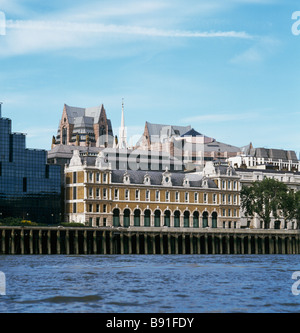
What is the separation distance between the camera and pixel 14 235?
143250 mm

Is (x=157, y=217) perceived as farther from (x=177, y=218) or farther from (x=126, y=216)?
(x=126, y=216)

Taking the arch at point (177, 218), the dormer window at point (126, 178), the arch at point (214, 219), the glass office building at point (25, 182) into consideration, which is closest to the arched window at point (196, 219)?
the arch at point (214, 219)

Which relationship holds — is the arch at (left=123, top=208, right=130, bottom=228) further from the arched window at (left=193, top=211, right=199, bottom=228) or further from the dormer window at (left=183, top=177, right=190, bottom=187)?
the arched window at (left=193, top=211, right=199, bottom=228)

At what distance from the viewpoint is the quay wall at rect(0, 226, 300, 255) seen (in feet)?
476

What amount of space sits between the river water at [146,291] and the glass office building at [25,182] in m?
85.4

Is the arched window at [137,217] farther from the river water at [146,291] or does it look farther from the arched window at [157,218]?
the river water at [146,291]

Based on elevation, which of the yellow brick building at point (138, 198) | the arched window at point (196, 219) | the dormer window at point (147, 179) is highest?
the dormer window at point (147, 179)

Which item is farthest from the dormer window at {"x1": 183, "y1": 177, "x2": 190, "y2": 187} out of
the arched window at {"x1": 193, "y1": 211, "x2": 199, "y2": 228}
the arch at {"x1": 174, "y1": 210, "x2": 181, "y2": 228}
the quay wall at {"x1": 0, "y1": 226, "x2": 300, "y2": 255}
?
the quay wall at {"x1": 0, "y1": 226, "x2": 300, "y2": 255}

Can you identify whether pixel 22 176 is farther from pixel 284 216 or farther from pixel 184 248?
pixel 284 216

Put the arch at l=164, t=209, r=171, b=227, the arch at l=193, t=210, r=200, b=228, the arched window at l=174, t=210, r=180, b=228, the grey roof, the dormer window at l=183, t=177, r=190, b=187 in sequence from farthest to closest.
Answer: the arch at l=193, t=210, r=200, b=228, the dormer window at l=183, t=177, r=190, b=187, the arched window at l=174, t=210, r=180, b=228, the arch at l=164, t=209, r=171, b=227, the grey roof

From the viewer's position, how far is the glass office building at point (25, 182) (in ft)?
576

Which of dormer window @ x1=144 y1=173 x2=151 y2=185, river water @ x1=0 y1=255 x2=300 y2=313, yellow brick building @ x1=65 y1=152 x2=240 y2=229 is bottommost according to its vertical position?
river water @ x1=0 y1=255 x2=300 y2=313

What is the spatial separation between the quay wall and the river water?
Answer: 53.2 metres
